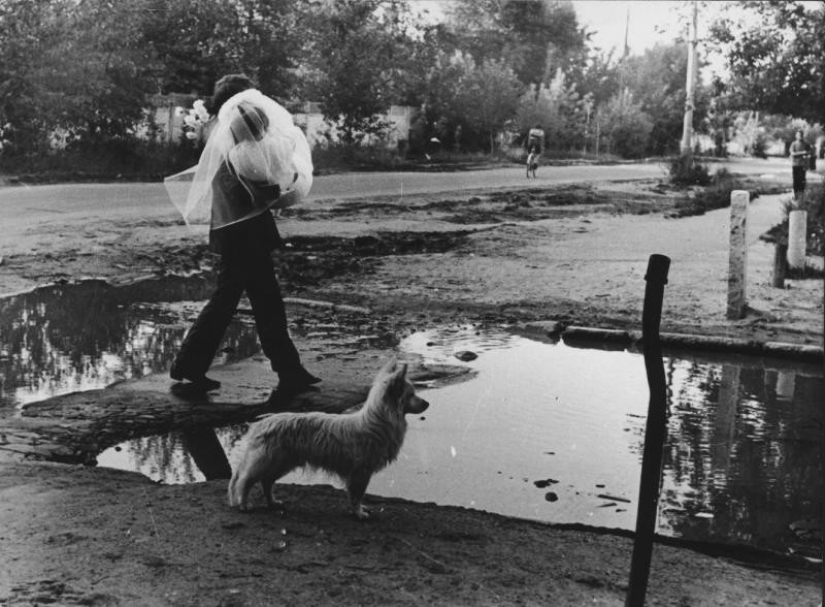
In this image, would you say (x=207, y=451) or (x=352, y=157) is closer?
(x=207, y=451)

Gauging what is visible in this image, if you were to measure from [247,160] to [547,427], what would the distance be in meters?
1.54

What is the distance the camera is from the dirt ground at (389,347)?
247 centimetres

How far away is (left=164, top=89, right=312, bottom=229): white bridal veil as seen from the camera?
3855mm

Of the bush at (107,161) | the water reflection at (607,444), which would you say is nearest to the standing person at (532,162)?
the water reflection at (607,444)

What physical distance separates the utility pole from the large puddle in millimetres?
1798

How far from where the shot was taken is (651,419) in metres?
1.96

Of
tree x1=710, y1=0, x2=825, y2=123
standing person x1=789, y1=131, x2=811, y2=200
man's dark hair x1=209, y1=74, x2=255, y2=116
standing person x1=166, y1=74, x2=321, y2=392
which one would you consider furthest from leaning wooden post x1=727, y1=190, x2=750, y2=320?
man's dark hair x1=209, y1=74, x2=255, y2=116

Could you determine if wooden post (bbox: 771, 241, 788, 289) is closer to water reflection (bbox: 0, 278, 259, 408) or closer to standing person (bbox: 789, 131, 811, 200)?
standing person (bbox: 789, 131, 811, 200)

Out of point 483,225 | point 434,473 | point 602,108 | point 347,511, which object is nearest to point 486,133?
point 602,108

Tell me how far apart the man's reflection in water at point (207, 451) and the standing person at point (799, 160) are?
5.46m

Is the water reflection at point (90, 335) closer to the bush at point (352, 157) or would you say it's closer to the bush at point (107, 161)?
the bush at point (107, 161)

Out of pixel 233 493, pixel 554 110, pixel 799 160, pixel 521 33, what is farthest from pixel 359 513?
pixel 799 160

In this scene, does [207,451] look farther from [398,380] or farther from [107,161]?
[107,161]

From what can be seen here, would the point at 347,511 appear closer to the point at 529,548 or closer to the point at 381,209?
the point at 529,548
